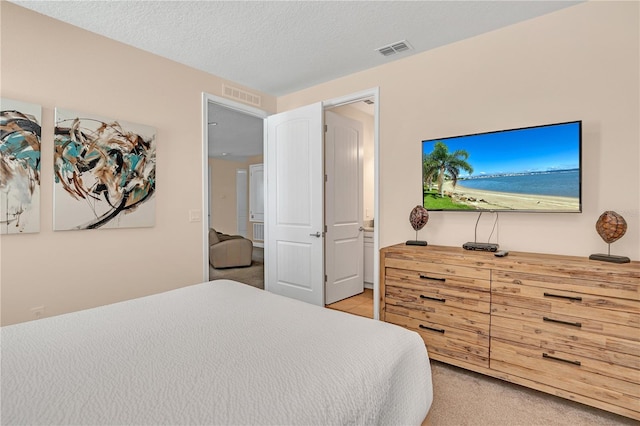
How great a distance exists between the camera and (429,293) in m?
2.43

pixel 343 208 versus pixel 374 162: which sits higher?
pixel 374 162

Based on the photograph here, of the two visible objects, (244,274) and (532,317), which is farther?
(244,274)

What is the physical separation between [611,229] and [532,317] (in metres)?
0.73

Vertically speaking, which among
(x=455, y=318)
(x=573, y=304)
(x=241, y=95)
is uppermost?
(x=241, y=95)

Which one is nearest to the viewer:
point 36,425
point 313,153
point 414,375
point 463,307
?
point 36,425

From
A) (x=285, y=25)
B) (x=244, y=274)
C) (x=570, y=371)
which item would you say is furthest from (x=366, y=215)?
(x=570, y=371)

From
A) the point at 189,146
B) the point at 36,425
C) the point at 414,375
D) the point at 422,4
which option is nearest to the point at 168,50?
the point at 189,146

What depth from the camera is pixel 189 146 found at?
3.24 metres

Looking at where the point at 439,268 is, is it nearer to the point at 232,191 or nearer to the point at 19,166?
the point at 19,166

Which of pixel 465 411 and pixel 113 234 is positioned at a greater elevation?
pixel 113 234

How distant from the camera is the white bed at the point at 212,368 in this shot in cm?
86

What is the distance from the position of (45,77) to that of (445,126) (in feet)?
10.6

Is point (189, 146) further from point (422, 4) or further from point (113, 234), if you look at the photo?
point (422, 4)

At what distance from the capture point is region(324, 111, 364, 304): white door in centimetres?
379
